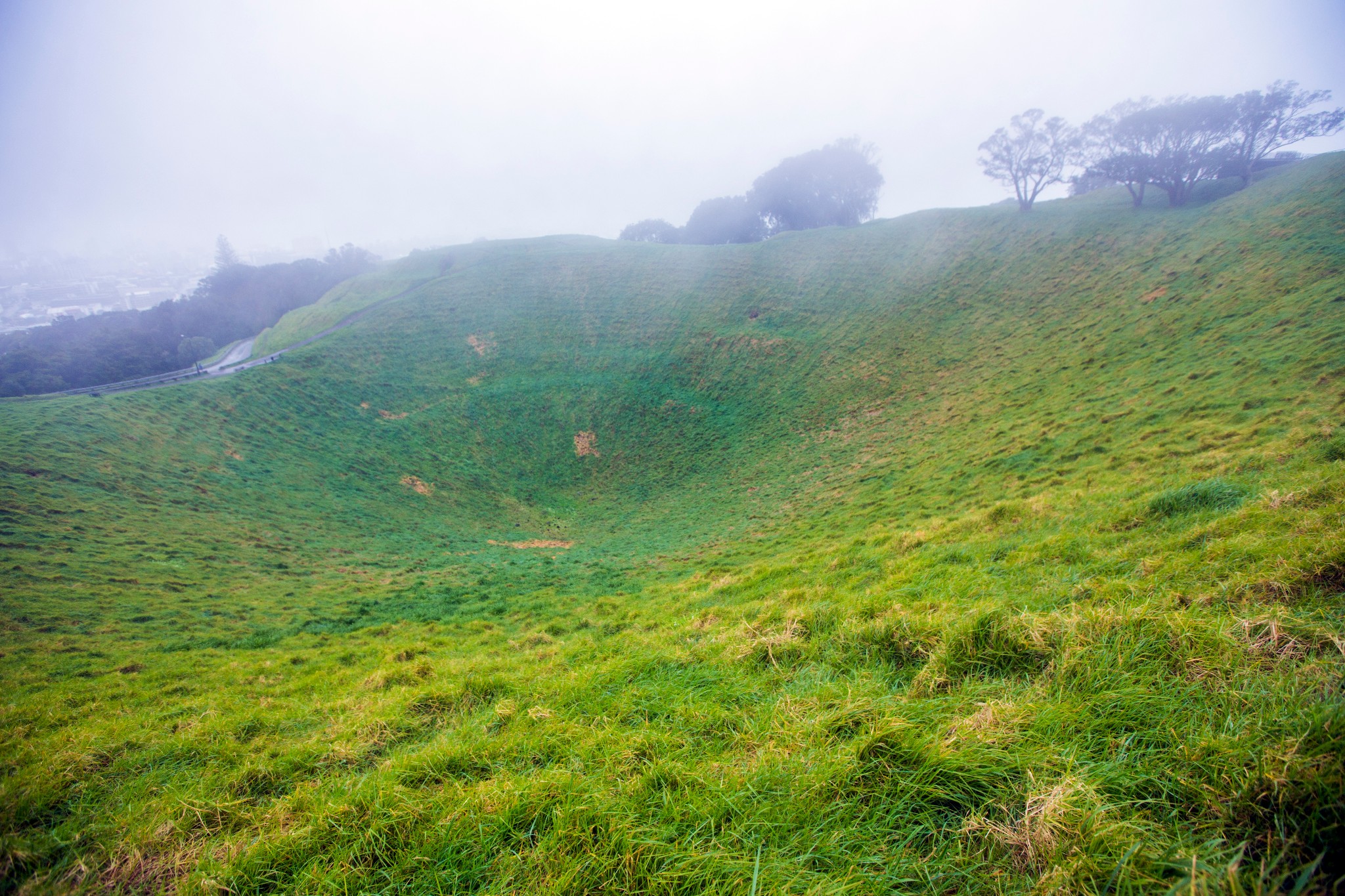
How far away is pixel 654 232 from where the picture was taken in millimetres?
95875

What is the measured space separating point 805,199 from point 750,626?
88.0 metres

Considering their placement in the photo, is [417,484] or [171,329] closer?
[417,484]

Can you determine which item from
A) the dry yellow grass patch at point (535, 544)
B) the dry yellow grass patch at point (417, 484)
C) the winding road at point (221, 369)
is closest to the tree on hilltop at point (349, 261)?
the winding road at point (221, 369)

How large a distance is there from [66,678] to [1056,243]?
5503 cm

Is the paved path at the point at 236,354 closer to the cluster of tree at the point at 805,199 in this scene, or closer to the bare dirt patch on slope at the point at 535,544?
the bare dirt patch on slope at the point at 535,544

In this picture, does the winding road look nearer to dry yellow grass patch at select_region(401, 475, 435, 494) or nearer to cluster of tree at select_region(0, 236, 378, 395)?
cluster of tree at select_region(0, 236, 378, 395)

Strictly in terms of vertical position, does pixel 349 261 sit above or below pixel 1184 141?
above

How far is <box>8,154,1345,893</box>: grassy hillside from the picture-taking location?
238cm

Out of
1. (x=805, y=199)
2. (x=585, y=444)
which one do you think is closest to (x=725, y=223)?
(x=805, y=199)

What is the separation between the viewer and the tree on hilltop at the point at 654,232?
95625 mm

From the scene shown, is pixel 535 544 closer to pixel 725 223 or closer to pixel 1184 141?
pixel 1184 141

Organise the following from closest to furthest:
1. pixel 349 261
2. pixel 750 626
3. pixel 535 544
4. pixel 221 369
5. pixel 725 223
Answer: pixel 750 626
pixel 535 544
pixel 221 369
pixel 725 223
pixel 349 261

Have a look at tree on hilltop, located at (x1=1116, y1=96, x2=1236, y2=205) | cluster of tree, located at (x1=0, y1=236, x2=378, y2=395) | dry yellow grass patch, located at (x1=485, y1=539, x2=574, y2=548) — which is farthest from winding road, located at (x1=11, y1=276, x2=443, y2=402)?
tree on hilltop, located at (x1=1116, y1=96, x2=1236, y2=205)

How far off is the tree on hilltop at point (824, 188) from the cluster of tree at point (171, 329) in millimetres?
83054
